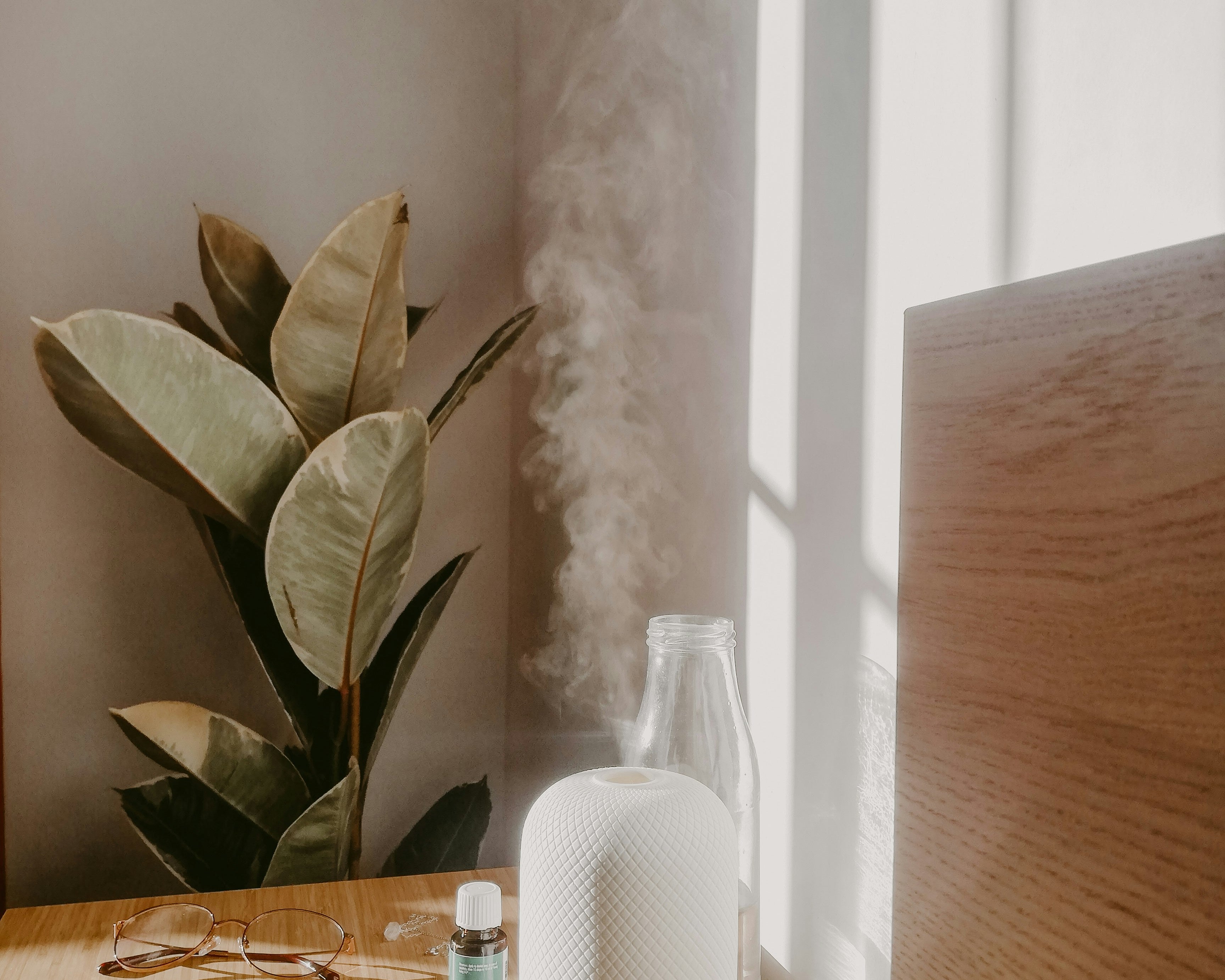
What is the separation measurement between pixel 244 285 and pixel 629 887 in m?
1.00

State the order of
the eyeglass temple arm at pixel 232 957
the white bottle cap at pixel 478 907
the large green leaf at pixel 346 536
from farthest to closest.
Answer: the large green leaf at pixel 346 536
the eyeglass temple arm at pixel 232 957
the white bottle cap at pixel 478 907

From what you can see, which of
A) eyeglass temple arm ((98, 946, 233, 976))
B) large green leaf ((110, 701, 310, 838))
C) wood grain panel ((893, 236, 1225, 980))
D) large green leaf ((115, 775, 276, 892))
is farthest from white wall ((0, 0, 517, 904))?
wood grain panel ((893, 236, 1225, 980))

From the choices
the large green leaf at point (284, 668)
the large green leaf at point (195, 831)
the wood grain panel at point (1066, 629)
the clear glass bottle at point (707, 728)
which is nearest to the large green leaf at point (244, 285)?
the large green leaf at point (284, 668)

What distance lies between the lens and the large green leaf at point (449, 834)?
136 cm

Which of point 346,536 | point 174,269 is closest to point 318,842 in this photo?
point 346,536

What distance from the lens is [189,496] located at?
1.08 metres

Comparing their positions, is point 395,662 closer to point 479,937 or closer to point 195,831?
point 195,831

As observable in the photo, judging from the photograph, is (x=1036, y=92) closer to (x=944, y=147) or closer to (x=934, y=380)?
(x=944, y=147)

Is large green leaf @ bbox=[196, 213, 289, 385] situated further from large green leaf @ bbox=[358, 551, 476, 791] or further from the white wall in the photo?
large green leaf @ bbox=[358, 551, 476, 791]

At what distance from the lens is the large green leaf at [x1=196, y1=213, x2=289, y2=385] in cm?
122

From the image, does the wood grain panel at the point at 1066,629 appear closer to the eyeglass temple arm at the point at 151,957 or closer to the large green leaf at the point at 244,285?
the eyeglass temple arm at the point at 151,957

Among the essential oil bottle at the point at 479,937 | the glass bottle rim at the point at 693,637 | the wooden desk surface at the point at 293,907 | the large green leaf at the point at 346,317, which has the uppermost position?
the large green leaf at the point at 346,317

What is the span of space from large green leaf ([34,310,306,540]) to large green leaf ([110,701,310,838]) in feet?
0.84

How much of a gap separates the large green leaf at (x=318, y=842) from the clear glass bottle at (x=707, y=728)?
0.48m
